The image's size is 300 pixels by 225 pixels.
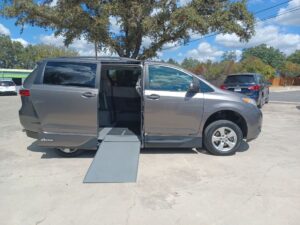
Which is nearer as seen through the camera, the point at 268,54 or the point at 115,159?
the point at 115,159

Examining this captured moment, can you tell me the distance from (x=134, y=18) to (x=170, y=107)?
18.7ft

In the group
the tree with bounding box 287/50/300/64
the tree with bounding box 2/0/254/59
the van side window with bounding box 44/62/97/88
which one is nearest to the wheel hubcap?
the van side window with bounding box 44/62/97/88

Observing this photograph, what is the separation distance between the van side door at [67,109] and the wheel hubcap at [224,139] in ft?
7.73

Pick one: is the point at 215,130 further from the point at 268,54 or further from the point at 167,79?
the point at 268,54

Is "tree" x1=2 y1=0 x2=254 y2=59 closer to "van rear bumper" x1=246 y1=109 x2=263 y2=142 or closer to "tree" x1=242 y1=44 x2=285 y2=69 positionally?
"van rear bumper" x1=246 y1=109 x2=263 y2=142

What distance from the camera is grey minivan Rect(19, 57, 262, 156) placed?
17.3 feet

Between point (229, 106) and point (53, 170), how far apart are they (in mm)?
3449

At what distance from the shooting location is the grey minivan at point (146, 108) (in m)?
5.27

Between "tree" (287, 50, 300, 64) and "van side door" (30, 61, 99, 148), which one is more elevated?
"tree" (287, 50, 300, 64)

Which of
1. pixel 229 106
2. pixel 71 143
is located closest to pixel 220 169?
pixel 229 106

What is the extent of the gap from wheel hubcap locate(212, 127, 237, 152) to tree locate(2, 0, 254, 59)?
214 inches

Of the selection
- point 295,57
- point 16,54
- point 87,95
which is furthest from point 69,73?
point 295,57

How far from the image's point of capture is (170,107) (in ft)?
17.7

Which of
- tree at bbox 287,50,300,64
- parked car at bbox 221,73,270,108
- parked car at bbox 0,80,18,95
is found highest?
tree at bbox 287,50,300,64
